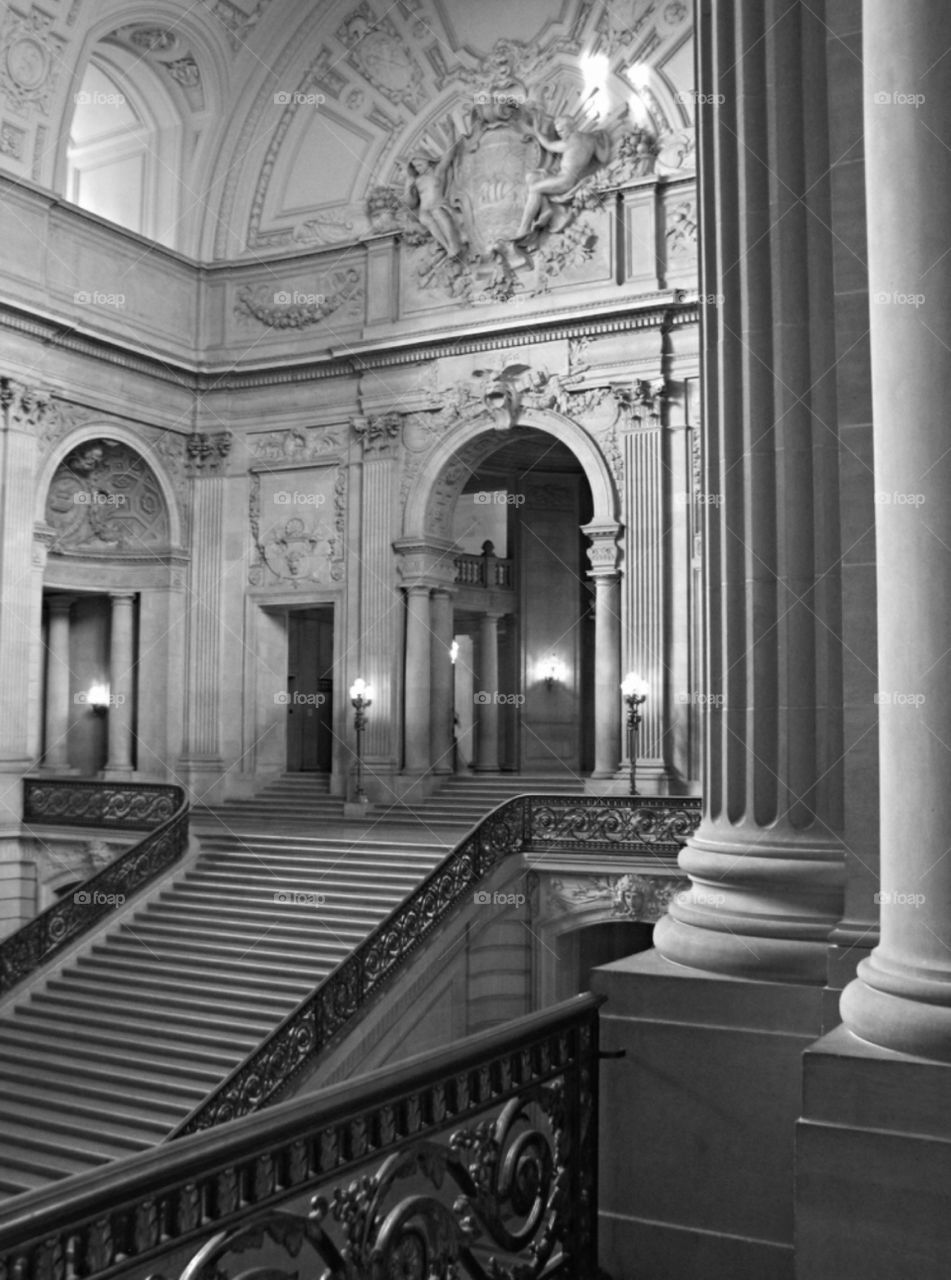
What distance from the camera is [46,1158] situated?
38.6 feet

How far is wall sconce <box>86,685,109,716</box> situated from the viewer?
21.5 m

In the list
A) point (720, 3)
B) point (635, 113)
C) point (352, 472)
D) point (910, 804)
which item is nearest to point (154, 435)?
point (352, 472)

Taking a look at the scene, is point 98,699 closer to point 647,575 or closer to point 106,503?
point 106,503

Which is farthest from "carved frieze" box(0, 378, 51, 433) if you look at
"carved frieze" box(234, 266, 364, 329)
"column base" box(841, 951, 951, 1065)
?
"column base" box(841, 951, 951, 1065)

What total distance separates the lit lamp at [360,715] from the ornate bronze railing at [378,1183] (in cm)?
1557

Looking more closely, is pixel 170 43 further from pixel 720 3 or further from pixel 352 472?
pixel 720 3

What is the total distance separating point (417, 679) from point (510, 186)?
7.78 meters

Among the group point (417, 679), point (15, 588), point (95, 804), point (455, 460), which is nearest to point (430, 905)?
point (95, 804)

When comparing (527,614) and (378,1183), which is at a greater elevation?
(527,614)

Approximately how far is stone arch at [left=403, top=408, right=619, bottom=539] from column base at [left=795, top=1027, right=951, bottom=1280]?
16.3 meters

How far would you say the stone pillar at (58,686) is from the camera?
21422 mm

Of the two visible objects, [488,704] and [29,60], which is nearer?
[29,60]

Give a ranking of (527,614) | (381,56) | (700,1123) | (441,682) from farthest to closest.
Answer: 1. (527,614)
2. (381,56)
3. (441,682)
4. (700,1123)

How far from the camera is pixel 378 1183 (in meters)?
3.19
